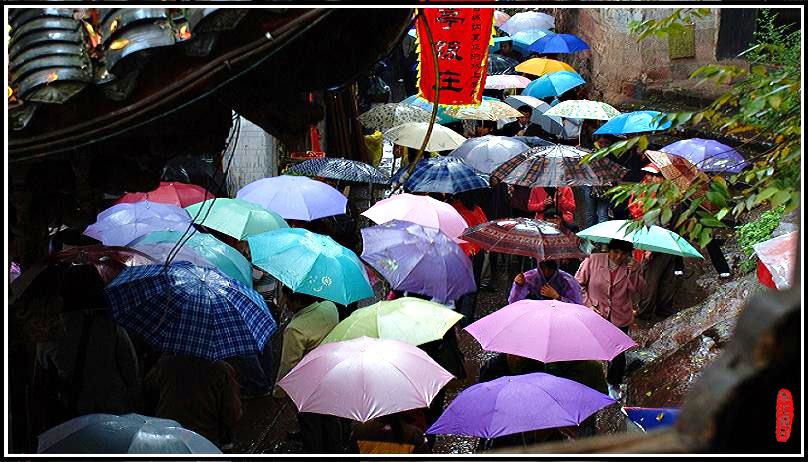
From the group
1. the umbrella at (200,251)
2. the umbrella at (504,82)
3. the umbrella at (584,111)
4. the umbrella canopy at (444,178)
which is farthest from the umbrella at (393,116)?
the umbrella at (200,251)

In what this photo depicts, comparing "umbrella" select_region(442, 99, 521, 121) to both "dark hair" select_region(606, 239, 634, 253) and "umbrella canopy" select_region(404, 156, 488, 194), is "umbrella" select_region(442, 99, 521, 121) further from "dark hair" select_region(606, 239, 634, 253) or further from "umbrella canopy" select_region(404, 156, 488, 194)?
"dark hair" select_region(606, 239, 634, 253)

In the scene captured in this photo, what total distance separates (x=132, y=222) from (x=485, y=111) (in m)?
9.69

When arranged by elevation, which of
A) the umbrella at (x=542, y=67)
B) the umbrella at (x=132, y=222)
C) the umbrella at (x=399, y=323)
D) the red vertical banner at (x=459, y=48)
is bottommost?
the umbrella at (x=399, y=323)

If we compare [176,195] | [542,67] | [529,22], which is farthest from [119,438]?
[529,22]

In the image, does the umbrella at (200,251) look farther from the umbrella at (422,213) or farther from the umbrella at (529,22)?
the umbrella at (529,22)

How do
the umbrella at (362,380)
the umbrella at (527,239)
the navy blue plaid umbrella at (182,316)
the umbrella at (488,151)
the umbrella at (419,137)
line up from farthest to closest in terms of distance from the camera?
the umbrella at (419,137), the umbrella at (488,151), the umbrella at (527,239), the navy blue plaid umbrella at (182,316), the umbrella at (362,380)

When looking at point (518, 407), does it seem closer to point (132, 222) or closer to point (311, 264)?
point (311, 264)

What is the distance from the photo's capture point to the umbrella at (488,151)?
622 inches

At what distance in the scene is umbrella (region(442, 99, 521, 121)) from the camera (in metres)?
17.9

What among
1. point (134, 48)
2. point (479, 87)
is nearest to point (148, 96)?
point (134, 48)

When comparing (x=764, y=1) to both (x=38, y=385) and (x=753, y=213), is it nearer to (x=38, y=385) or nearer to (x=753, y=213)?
(x=38, y=385)

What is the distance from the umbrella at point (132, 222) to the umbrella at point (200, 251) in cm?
52

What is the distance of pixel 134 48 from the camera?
4.57m

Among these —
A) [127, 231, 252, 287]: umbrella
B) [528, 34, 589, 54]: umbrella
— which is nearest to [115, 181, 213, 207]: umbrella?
[127, 231, 252, 287]: umbrella
